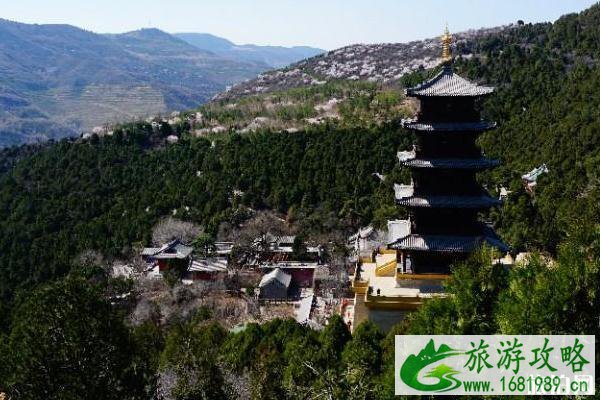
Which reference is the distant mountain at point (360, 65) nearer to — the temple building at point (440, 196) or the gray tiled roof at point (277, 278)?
the gray tiled roof at point (277, 278)

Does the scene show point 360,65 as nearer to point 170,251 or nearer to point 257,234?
point 257,234

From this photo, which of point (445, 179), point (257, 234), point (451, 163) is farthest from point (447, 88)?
point (257, 234)

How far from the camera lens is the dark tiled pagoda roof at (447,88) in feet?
71.2

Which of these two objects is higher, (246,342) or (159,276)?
(246,342)

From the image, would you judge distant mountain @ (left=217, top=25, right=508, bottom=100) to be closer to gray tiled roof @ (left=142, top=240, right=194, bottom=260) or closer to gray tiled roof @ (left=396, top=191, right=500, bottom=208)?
gray tiled roof @ (left=142, top=240, right=194, bottom=260)

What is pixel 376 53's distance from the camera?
159 meters

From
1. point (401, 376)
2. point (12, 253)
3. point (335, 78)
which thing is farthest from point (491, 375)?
point (335, 78)

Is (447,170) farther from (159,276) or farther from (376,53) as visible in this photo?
(376,53)

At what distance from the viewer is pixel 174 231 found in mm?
52562

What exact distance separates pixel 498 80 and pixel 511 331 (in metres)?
66.1

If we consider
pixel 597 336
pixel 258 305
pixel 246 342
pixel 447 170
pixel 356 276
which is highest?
pixel 447 170

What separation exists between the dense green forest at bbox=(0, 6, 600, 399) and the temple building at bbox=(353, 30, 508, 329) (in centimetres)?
255

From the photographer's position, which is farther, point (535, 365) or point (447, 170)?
point (447, 170)

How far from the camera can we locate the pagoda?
72.1 feet
